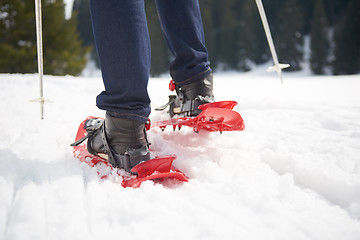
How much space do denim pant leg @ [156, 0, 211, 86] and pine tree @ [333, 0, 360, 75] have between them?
1901 cm

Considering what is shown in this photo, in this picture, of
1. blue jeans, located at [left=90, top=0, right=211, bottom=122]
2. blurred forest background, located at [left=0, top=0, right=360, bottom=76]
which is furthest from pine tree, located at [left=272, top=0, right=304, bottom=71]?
blue jeans, located at [left=90, top=0, right=211, bottom=122]

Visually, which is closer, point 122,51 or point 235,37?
point 122,51

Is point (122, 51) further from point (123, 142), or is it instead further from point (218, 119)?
point (218, 119)

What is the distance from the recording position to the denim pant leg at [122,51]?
0.87 m

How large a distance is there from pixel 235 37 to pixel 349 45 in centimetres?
1037

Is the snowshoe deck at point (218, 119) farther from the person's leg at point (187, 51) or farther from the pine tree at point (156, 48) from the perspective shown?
the pine tree at point (156, 48)

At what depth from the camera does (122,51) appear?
2.89 feet

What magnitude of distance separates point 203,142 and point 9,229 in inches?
35.0

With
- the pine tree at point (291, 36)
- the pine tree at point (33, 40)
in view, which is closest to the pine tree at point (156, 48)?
the pine tree at point (33, 40)

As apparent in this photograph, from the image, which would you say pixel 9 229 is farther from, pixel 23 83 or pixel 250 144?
pixel 23 83

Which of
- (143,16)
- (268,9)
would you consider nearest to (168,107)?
(143,16)

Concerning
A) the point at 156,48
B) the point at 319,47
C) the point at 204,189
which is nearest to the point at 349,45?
the point at 319,47

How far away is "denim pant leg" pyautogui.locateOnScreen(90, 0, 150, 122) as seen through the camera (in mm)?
866

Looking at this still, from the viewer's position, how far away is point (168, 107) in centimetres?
158
